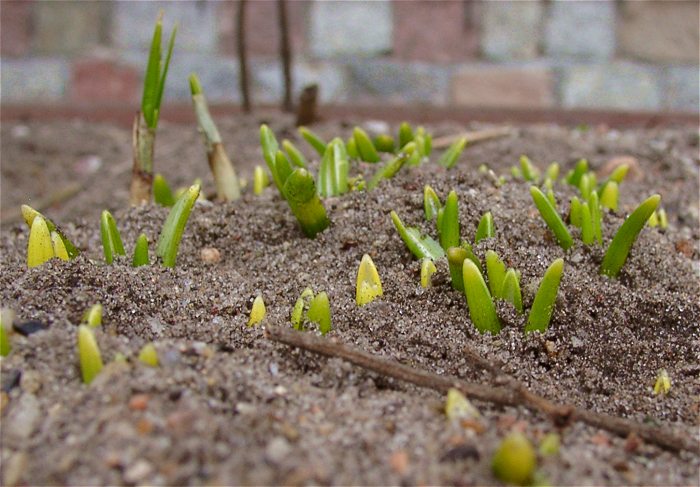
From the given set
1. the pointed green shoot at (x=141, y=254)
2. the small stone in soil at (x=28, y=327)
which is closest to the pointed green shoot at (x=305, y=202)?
the pointed green shoot at (x=141, y=254)

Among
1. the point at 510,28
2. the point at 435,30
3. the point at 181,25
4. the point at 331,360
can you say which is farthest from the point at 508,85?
the point at 331,360

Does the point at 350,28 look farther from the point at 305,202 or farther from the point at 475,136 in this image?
the point at 305,202

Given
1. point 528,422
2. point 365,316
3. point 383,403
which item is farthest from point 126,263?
point 528,422

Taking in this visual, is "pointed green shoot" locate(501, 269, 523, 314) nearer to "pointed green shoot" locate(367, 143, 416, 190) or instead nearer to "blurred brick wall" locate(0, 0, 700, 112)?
"pointed green shoot" locate(367, 143, 416, 190)

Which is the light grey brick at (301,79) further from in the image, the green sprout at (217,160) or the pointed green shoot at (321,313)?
the pointed green shoot at (321,313)

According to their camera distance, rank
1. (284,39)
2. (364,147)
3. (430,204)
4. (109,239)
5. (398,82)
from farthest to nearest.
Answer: (398,82) → (284,39) → (364,147) → (430,204) → (109,239)

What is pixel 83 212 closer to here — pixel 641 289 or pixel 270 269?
pixel 270 269
